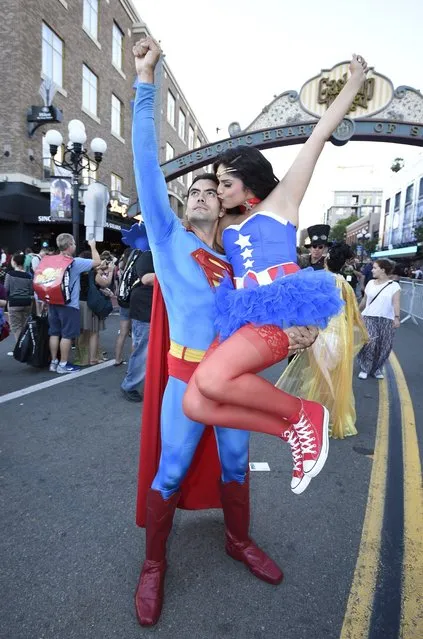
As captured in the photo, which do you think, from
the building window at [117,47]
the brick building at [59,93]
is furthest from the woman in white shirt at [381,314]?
the building window at [117,47]

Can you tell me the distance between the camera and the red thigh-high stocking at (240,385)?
1578 millimetres

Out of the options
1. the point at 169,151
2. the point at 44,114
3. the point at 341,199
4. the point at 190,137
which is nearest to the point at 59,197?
the point at 44,114

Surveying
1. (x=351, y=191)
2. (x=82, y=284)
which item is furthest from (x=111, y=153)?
(x=351, y=191)

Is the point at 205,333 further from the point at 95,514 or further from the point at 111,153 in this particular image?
the point at 111,153

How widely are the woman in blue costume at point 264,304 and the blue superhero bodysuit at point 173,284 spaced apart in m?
0.11

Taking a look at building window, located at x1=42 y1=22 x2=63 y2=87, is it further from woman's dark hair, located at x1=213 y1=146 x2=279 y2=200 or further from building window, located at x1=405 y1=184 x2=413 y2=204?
building window, located at x1=405 y1=184 x2=413 y2=204

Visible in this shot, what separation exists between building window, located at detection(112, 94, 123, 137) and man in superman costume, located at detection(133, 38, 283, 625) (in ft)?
69.5

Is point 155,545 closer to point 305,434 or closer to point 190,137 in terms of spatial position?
point 305,434

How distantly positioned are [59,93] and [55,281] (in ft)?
44.3

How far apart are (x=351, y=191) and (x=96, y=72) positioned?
10874cm

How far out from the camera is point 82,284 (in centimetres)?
642

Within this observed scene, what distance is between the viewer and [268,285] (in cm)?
170

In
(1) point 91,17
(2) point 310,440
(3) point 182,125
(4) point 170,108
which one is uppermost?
(3) point 182,125

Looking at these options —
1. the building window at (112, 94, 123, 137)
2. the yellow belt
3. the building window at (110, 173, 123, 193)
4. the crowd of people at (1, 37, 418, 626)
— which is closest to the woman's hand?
the crowd of people at (1, 37, 418, 626)
